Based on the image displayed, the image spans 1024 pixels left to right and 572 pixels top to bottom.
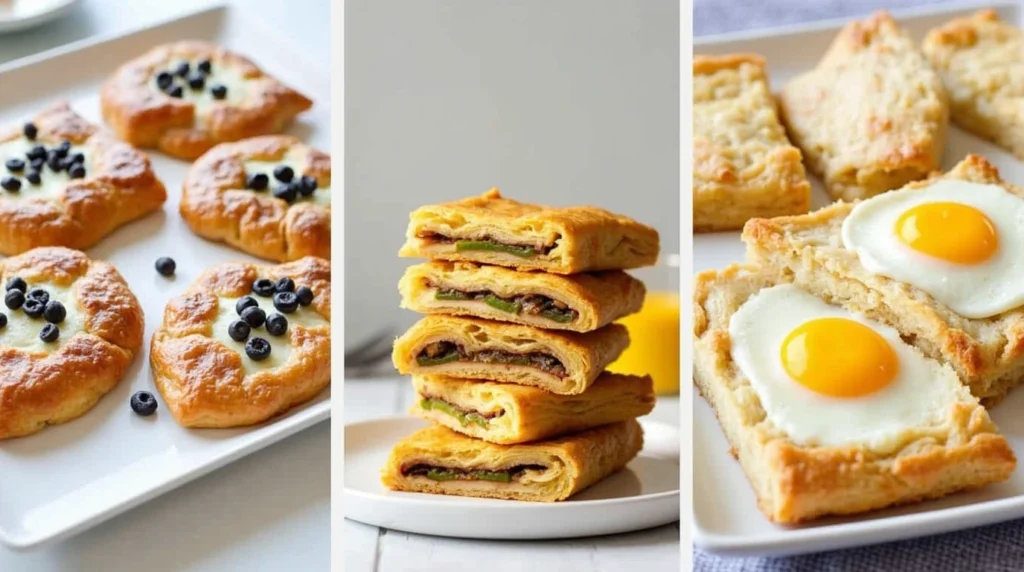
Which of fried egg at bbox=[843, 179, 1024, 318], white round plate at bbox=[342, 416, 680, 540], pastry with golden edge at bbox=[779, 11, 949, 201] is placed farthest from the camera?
pastry with golden edge at bbox=[779, 11, 949, 201]

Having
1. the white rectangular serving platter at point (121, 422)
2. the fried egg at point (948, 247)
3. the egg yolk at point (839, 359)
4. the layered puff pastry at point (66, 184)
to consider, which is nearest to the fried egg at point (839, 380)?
the egg yolk at point (839, 359)

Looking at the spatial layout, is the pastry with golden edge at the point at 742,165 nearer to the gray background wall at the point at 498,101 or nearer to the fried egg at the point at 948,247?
the fried egg at the point at 948,247

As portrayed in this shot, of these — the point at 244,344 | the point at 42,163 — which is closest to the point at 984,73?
the point at 244,344

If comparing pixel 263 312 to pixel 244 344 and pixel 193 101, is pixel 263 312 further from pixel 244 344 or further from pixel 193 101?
pixel 193 101

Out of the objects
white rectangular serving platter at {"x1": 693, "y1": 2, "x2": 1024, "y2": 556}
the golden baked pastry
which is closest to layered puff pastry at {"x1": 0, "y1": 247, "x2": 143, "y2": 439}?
the golden baked pastry

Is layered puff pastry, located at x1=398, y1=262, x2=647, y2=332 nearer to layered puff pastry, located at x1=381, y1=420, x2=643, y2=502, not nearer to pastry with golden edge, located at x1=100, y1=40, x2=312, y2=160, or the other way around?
layered puff pastry, located at x1=381, y1=420, x2=643, y2=502

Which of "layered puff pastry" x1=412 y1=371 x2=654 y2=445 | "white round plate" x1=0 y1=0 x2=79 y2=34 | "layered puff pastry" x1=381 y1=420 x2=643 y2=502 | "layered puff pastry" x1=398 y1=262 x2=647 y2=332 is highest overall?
"white round plate" x1=0 y1=0 x2=79 y2=34
